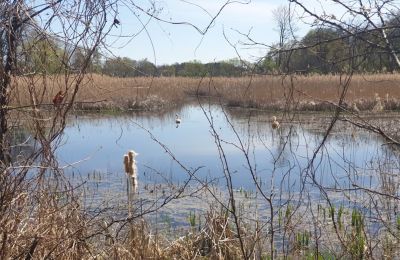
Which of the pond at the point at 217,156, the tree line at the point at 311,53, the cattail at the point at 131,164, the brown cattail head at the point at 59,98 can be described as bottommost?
the pond at the point at 217,156

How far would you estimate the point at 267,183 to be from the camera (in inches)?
260

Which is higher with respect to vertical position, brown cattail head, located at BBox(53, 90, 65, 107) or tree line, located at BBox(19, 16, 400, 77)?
tree line, located at BBox(19, 16, 400, 77)

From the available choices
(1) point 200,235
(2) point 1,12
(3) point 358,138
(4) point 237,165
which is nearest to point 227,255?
(1) point 200,235

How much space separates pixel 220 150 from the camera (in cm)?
648

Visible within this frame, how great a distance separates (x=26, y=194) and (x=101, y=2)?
936 mm

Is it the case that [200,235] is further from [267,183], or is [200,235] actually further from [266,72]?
[267,183]

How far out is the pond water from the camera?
22.2 ft

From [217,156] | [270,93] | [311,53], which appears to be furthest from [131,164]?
[270,93]

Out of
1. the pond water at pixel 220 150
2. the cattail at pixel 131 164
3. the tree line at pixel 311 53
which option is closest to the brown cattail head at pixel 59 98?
the tree line at pixel 311 53

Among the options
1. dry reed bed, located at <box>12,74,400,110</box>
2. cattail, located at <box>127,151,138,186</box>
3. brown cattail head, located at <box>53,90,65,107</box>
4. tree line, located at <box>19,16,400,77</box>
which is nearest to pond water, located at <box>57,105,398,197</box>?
dry reed bed, located at <box>12,74,400,110</box>

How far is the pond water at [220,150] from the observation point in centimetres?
675

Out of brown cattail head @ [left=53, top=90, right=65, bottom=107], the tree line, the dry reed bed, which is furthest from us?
the dry reed bed

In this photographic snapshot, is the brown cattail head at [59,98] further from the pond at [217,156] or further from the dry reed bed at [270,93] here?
the dry reed bed at [270,93]

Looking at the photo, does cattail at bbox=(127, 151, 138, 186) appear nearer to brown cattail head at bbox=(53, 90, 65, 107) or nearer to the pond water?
brown cattail head at bbox=(53, 90, 65, 107)
